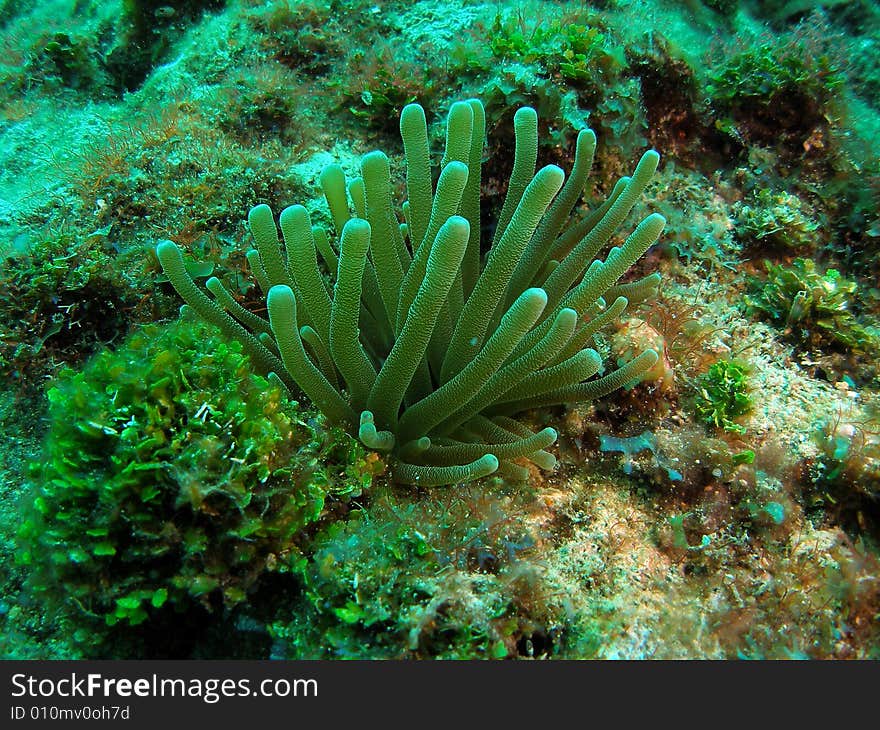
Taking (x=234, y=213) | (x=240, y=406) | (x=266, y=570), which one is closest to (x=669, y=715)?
(x=266, y=570)

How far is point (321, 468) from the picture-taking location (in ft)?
7.24

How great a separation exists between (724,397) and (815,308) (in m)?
1.23

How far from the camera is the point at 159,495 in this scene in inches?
73.7

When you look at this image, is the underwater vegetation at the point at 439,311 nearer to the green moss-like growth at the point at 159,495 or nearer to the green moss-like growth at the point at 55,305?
the green moss-like growth at the point at 159,495

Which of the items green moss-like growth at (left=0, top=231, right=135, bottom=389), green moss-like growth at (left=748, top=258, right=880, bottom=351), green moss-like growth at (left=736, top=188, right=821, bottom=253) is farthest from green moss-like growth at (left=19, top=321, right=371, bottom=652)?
green moss-like growth at (left=736, top=188, right=821, bottom=253)

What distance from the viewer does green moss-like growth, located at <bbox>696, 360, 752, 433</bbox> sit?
9.46 ft

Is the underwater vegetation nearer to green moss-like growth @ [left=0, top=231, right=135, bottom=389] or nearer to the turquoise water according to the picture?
the turquoise water

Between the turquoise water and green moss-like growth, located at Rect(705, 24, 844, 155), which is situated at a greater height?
green moss-like growth, located at Rect(705, 24, 844, 155)

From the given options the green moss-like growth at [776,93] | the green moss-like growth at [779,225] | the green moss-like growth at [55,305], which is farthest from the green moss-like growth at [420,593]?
the green moss-like growth at [776,93]

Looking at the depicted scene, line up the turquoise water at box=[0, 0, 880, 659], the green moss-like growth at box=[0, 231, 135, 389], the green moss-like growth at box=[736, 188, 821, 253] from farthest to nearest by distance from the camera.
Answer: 1. the green moss-like growth at box=[736, 188, 821, 253]
2. the green moss-like growth at box=[0, 231, 135, 389]
3. the turquoise water at box=[0, 0, 880, 659]

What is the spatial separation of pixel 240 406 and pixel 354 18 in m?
4.39

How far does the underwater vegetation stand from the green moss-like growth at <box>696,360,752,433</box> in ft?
1.97

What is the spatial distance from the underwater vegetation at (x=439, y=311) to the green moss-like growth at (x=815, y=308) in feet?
4.28

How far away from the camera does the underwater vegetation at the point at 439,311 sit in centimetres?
217
